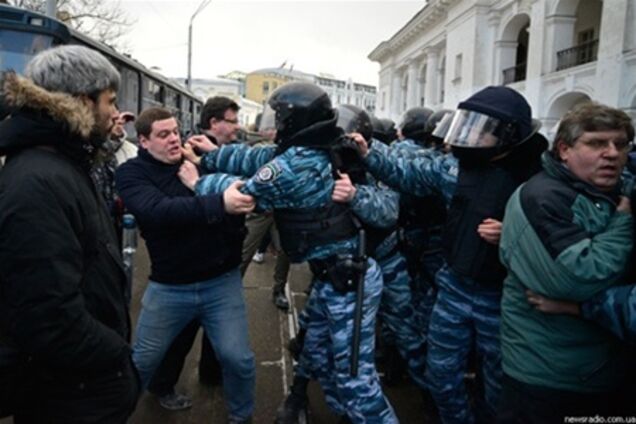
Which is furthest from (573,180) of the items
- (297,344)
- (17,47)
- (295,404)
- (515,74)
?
(515,74)

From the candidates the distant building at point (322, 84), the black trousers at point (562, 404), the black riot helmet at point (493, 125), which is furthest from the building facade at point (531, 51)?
the distant building at point (322, 84)

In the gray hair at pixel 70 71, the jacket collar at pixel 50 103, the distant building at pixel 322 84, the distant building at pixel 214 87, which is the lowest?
the jacket collar at pixel 50 103

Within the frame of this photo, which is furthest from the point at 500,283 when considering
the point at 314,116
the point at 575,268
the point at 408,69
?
the point at 408,69

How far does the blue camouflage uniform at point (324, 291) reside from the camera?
2.34m

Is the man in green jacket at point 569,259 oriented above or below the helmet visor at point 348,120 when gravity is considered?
below

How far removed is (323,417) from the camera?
323 cm

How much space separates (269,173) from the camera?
2.29 meters

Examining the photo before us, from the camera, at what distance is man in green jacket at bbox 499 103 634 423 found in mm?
1758

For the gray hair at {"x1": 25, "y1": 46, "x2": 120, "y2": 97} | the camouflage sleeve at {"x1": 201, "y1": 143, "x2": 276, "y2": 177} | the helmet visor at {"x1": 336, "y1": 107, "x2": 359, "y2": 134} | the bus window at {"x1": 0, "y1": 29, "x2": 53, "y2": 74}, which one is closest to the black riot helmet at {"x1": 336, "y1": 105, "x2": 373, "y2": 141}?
the helmet visor at {"x1": 336, "y1": 107, "x2": 359, "y2": 134}

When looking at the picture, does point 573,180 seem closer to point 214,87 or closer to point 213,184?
point 213,184

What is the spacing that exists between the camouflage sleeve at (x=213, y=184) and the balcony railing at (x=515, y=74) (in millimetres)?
20576

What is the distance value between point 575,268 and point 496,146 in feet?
3.29

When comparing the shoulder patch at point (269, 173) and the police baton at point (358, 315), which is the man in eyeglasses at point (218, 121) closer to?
the shoulder patch at point (269, 173)

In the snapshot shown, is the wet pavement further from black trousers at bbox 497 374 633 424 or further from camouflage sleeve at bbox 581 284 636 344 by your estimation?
camouflage sleeve at bbox 581 284 636 344
